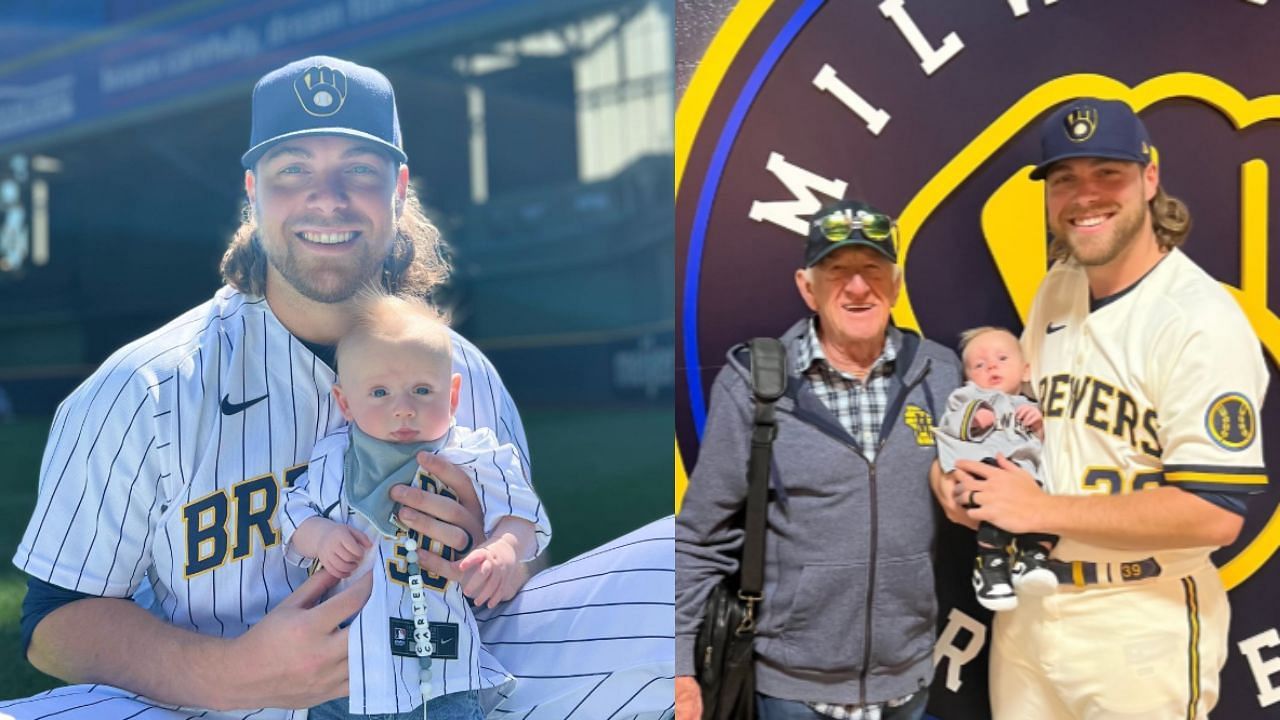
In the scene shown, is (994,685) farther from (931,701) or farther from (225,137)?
(225,137)

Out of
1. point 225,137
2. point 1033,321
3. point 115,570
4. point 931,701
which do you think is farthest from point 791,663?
point 225,137

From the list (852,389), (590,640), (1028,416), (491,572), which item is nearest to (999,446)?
(1028,416)

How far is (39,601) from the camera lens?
6.03 ft

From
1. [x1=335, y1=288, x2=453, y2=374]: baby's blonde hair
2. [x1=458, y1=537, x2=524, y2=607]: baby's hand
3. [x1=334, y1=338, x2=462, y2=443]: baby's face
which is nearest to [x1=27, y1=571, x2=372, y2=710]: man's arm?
[x1=458, y1=537, x2=524, y2=607]: baby's hand

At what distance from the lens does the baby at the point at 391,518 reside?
1.85m

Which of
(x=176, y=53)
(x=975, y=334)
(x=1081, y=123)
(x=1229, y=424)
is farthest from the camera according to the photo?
(x=975, y=334)

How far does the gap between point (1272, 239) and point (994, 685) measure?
4.27 feet

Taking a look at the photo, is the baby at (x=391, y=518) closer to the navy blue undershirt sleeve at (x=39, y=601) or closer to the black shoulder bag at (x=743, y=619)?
the navy blue undershirt sleeve at (x=39, y=601)

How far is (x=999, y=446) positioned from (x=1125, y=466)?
274mm

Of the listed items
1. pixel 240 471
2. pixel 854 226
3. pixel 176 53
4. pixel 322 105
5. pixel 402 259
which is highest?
pixel 176 53

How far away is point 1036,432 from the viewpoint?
7.86 feet

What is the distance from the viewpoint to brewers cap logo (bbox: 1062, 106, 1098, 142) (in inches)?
92.4

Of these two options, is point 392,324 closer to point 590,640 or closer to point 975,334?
point 590,640

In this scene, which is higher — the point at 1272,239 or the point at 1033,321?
the point at 1272,239
